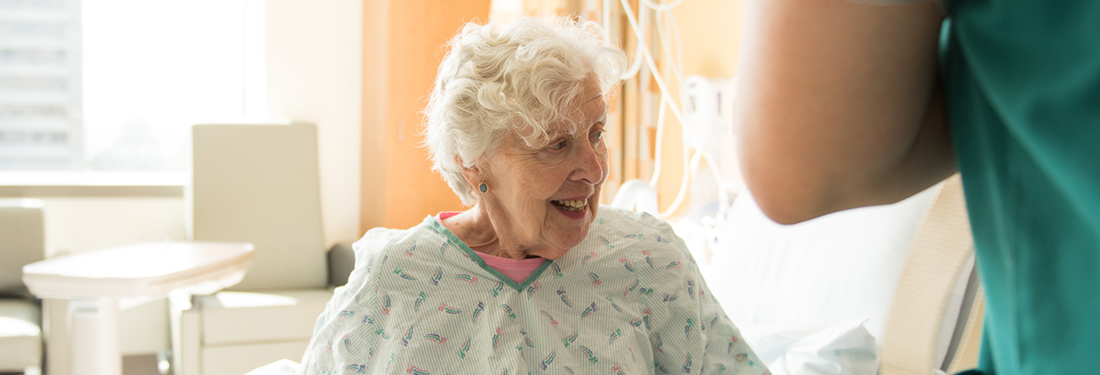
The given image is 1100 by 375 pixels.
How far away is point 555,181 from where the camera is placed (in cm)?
127

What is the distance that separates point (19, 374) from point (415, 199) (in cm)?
189

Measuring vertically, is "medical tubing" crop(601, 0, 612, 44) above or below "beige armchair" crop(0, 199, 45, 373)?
above

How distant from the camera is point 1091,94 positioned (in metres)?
0.26

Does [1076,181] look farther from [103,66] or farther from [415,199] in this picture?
[103,66]

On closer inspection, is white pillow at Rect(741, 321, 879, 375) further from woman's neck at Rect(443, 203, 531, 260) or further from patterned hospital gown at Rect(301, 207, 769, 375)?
woman's neck at Rect(443, 203, 531, 260)

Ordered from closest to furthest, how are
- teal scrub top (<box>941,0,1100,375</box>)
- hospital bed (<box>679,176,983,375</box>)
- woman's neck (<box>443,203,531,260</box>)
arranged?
teal scrub top (<box>941,0,1100,375</box>) < woman's neck (<box>443,203,531,260</box>) < hospital bed (<box>679,176,983,375</box>)

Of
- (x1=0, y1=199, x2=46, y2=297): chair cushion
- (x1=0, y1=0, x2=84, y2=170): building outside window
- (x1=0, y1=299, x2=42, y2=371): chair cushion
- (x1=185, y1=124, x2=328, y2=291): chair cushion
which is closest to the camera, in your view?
(x1=0, y1=299, x2=42, y2=371): chair cushion

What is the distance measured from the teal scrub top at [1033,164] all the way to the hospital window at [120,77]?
13.7ft

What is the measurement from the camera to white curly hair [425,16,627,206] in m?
1.25

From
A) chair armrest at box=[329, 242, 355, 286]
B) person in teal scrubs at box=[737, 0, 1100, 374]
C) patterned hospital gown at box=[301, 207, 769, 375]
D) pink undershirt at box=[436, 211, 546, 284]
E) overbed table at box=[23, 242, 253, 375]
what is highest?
person in teal scrubs at box=[737, 0, 1100, 374]

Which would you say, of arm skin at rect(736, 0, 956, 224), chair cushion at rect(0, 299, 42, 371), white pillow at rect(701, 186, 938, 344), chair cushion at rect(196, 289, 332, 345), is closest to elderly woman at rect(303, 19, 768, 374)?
white pillow at rect(701, 186, 938, 344)

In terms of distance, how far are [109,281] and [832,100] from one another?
2.55m

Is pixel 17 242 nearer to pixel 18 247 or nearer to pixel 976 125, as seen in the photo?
pixel 18 247

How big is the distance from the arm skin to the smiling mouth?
2.95 ft
